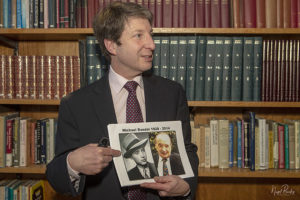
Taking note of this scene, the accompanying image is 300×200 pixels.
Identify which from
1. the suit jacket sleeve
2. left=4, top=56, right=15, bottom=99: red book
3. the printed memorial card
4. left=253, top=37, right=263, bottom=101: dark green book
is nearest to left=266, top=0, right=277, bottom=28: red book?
left=253, top=37, right=263, bottom=101: dark green book

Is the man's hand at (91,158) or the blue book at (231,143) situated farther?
the blue book at (231,143)

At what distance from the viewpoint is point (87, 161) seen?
123 centimetres

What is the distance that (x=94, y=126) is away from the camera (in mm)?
1411

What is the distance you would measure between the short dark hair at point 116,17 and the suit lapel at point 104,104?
207 millimetres

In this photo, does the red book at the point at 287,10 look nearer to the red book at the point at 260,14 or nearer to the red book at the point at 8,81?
the red book at the point at 260,14

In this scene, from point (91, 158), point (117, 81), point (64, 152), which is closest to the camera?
point (91, 158)

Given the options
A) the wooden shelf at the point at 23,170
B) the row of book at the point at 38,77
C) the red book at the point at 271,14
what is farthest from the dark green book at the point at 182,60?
the wooden shelf at the point at 23,170

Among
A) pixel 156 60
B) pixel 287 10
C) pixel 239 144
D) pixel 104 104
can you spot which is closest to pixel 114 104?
pixel 104 104

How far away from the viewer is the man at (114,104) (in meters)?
1.38

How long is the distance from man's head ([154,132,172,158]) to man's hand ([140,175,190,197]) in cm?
8

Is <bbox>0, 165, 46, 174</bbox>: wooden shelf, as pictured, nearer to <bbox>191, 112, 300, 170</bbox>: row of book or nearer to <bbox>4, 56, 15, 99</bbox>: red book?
<bbox>4, 56, 15, 99</bbox>: red book

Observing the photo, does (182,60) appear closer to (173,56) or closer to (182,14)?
(173,56)

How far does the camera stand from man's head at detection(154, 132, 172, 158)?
1.27 m

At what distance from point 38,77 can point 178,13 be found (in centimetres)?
85
